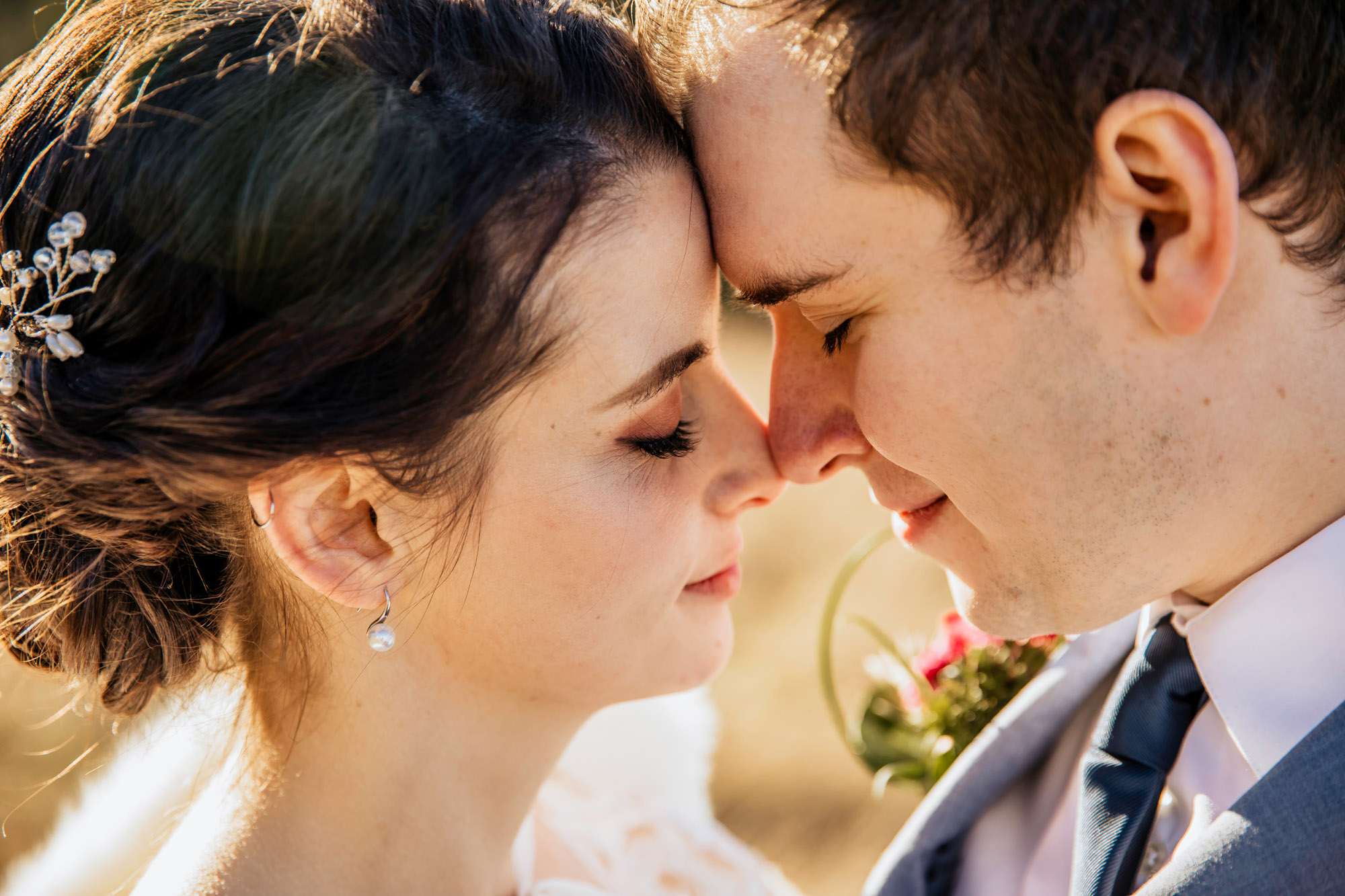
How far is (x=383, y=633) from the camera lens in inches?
63.4

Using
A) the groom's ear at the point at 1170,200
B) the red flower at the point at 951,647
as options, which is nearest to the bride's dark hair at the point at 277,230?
the groom's ear at the point at 1170,200

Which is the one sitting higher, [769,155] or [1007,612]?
[769,155]

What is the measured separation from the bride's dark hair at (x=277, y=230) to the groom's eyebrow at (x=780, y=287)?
0.93ft

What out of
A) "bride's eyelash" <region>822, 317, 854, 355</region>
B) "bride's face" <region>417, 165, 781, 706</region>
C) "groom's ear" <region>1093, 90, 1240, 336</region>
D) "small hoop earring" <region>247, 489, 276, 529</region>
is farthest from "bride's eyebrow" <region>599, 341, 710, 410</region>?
"groom's ear" <region>1093, 90, 1240, 336</region>

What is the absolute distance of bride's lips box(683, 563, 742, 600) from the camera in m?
1.91

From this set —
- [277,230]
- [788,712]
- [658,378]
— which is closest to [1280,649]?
[658,378]

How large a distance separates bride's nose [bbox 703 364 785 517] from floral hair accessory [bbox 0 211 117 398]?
3.27 feet

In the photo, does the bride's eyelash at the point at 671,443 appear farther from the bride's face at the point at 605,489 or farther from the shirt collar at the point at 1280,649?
the shirt collar at the point at 1280,649

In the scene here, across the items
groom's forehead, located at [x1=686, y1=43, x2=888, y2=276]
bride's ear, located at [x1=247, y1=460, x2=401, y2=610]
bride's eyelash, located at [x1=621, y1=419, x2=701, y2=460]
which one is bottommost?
bride's ear, located at [x1=247, y1=460, x2=401, y2=610]

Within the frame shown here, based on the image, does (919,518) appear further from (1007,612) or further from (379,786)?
(379,786)

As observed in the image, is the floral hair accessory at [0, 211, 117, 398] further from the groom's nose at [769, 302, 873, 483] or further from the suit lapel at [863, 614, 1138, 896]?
the suit lapel at [863, 614, 1138, 896]

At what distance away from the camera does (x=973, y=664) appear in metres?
2.23

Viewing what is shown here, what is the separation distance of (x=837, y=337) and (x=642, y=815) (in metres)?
1.38

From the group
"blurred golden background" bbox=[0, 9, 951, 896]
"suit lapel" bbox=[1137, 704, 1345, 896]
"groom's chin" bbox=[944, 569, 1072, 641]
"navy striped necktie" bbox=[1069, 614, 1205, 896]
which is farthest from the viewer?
"blurred golden background" bbox=[0, 9, 951, 896]
